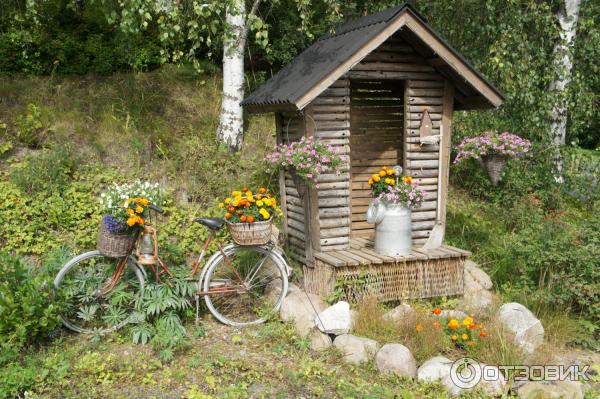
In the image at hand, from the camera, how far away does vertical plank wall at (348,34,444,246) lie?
21.2ft

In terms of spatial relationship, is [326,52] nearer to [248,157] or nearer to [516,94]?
[248,157]

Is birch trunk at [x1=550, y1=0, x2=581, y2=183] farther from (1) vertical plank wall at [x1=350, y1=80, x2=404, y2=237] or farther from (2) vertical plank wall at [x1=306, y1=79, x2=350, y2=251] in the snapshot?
(2) vertical plank wall at [x1=306, y1=79, x2=350, y2=251]

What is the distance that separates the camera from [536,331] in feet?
17.9

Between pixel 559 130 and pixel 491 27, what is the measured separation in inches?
97.0

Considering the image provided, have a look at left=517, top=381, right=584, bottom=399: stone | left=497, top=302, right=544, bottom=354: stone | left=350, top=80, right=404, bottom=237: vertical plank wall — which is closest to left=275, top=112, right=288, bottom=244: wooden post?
left=350, top=80, right=404, bottom=237: vertical plank wall

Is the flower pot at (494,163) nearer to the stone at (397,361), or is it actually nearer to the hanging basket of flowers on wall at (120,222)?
the stone at (397,361)

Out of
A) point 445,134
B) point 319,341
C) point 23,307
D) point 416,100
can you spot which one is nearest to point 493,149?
point 445,134

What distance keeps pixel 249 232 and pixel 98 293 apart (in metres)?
1.62

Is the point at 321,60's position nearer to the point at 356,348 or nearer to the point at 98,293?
the point at 356,348

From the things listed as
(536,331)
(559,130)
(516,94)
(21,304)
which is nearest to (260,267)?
(21,304)

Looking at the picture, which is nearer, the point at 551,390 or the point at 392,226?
the point at 551,390

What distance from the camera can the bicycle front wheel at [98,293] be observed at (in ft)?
17.6

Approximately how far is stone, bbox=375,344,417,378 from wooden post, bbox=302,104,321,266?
5.47 feet

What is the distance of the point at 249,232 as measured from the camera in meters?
5.55
